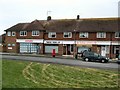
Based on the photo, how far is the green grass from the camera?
2617cm

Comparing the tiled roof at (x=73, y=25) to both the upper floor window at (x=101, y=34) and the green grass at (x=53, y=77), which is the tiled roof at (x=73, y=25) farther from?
the green grass at (x=53, y=77)

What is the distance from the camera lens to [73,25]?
6612 cm

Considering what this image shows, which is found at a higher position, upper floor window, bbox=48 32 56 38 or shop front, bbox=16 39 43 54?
upper floor window, bbox=48 32 56 38

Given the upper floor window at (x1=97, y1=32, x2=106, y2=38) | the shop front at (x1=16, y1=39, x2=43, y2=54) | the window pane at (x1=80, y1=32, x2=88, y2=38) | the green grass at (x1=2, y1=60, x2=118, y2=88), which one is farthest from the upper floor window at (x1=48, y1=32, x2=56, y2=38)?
the green grass at (x1=2, y1=60, x2=118, y2=88)

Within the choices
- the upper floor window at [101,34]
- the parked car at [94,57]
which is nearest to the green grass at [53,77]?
the parked car at [94,57]

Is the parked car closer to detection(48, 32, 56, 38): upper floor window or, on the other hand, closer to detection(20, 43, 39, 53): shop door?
detection(48, 32, 56, 38): upper floor window

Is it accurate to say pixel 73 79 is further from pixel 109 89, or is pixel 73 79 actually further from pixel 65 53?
pixel 65 53

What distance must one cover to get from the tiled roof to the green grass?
29298 mm

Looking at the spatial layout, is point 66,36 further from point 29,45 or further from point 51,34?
point 29,45

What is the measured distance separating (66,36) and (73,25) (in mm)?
3131

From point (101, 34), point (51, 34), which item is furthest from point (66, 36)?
point (101, 34)

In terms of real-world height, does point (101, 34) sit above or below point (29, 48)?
above

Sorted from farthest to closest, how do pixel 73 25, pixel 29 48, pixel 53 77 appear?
pixel 29 48 → pixel 73 25 → pixel 53 77

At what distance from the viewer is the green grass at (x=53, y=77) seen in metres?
26.2
